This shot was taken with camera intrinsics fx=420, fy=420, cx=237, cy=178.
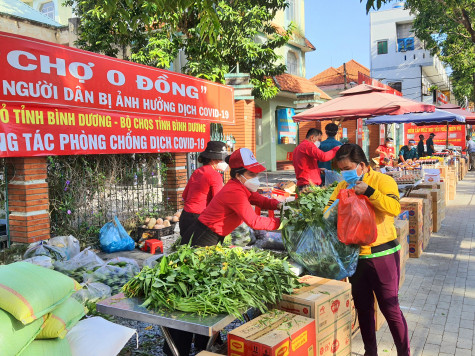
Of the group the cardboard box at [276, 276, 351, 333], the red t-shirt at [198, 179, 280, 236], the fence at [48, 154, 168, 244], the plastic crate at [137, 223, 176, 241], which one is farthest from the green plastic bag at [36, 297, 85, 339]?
the plastic crate at [137, 223, 176, 241]

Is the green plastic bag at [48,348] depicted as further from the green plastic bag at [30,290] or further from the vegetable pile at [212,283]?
the vegetable pile at [212,283]

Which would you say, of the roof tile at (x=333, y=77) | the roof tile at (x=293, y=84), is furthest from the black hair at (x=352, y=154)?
the roof tile at (x=333, y=77)

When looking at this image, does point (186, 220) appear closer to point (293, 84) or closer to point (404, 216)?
point (404, 216)

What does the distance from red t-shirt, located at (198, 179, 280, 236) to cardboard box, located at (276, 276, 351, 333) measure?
2.08 ft

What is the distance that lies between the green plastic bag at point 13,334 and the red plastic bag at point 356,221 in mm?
2259

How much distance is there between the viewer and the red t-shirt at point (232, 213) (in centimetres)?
370

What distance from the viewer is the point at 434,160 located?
41.5 ft

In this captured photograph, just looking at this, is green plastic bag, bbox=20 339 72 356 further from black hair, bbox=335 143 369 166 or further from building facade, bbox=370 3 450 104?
building facade, bbox=370 3 450 104

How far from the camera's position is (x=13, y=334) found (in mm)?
2086

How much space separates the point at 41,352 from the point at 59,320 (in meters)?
0.18

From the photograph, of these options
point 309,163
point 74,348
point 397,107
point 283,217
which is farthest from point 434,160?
point 74,348

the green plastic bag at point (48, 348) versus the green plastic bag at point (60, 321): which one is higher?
the green plastic bag at point (60, 321)

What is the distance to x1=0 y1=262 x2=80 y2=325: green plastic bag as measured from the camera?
2.06m

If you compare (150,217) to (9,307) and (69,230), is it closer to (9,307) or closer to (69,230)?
(69,230)
